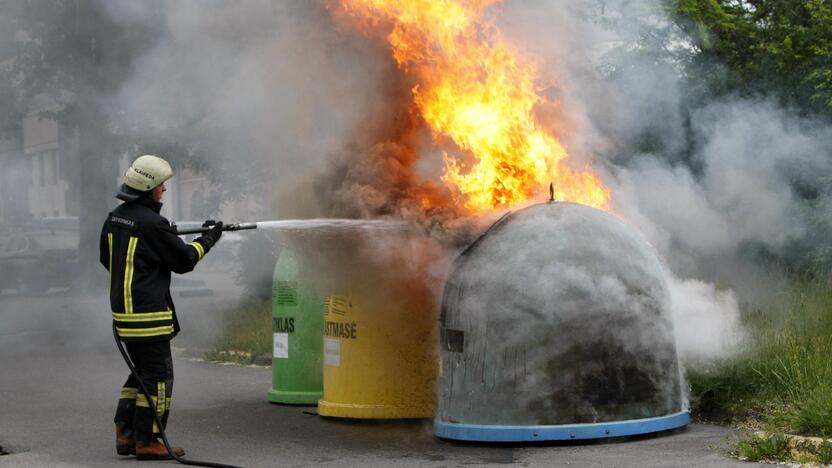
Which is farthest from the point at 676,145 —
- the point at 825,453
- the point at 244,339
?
the point at 825,453

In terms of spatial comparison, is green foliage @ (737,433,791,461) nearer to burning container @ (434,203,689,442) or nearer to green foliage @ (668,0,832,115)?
burning container @ (434,203,689,442)

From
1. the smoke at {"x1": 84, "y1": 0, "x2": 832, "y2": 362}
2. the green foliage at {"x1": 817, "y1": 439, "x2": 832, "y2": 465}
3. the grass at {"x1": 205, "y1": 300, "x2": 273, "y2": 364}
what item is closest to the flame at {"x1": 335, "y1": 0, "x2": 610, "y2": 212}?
the smoke at {"x1": 84, "y1": 0, "x2": 832, "y2": 362}

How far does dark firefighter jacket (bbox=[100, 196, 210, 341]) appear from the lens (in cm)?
698

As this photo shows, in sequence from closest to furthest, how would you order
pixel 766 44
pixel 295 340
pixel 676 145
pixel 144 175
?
1. pixel 144 175
2. pixel 295 340
3. pixel 676 145
4. pixel 766 44

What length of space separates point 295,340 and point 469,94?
2675mm

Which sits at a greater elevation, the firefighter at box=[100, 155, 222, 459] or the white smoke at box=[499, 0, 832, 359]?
the white smoke at box=[499, 0, 832, 359]

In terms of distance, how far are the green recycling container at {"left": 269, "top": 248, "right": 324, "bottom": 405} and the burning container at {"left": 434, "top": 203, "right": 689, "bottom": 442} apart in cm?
219

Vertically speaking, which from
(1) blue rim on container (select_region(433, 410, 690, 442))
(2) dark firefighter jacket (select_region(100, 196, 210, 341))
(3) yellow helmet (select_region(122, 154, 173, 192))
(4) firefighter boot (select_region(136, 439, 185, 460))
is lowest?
(4) firefighter boot (select_region(136, 439, 185, 460))

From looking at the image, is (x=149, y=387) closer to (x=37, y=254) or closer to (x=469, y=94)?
(x=469, y=94)

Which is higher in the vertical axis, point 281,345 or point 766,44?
point 766,44

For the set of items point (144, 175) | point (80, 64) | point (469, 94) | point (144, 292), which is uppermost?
point (80, 64)

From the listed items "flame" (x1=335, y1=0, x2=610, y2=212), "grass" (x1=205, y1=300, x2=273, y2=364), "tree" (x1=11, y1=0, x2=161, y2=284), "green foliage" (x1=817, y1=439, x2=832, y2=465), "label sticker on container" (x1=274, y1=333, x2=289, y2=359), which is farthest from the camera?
Answer: "tree" (x1=11, y1=0, x2=161, y2=284)

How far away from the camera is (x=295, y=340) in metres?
9.20

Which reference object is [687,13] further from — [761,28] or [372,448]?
[372,448]
